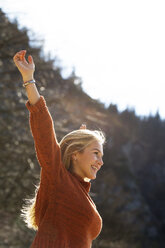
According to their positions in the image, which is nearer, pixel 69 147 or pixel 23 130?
pixel 69 147

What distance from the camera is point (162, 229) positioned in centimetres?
4362

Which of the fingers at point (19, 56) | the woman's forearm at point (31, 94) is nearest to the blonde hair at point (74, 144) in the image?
the woman's forearm at point (31, 94)

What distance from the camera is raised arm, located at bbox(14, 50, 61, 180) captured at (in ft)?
5.83

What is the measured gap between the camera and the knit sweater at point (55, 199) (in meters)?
1.78

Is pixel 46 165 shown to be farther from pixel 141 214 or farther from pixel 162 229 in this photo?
pixel 162 229

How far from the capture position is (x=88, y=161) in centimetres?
202

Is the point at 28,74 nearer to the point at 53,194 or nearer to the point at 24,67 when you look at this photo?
the point at 24,67

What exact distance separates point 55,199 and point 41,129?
356mm

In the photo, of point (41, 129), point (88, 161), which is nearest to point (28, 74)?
point (41, 129)

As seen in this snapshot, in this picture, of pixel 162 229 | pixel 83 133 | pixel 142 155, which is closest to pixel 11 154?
pixel 83 133

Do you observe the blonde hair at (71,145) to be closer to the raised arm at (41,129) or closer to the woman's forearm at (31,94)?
the raised arm at (41,129)

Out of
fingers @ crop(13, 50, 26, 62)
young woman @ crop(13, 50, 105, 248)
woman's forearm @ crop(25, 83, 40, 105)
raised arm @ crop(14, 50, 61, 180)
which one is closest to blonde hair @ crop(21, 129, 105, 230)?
young woman @ crop(13, 50, 105, 248)

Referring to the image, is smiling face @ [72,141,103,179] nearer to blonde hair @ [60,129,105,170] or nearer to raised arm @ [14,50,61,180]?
blonde hair @ [60,129,105,170]

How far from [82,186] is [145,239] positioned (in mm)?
35760
